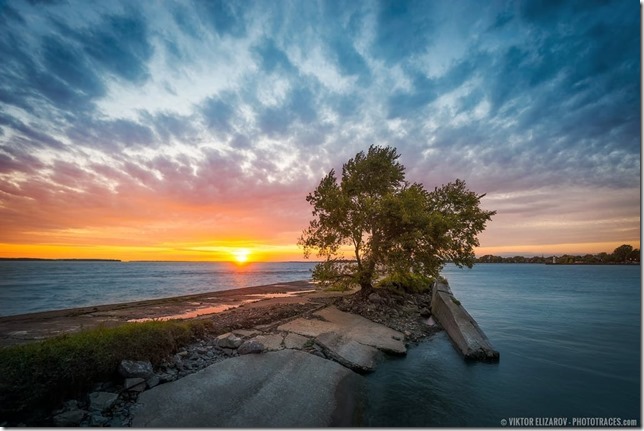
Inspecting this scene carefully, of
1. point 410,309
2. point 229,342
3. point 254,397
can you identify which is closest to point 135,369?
point 254,397

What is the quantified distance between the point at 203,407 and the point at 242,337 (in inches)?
202

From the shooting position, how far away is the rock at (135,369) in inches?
311

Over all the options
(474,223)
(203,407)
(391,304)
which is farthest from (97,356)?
(474,223)

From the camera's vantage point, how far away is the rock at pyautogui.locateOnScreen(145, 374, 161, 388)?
25.9 ft

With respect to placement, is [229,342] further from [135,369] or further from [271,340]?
[135,369]

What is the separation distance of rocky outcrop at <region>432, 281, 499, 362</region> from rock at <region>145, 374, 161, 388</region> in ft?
→ 41.6

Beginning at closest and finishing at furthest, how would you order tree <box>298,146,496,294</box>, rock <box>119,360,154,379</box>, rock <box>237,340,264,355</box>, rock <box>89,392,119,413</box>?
rock <box>89,392,119,413</box>, rock <box>119,360,154,379</box>, rock <box>237,340,264,355</box>, tree <box>298,146,496,294</box>

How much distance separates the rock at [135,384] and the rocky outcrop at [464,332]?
13.1 metres

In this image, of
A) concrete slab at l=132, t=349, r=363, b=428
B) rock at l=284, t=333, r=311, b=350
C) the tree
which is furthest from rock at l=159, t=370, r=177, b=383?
the tree

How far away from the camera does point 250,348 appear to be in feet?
35.0

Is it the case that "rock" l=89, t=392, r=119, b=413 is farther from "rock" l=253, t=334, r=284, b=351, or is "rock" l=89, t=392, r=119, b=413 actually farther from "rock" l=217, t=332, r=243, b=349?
"rock" l=253, t=334, r=284, b=351

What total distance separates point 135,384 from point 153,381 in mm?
436

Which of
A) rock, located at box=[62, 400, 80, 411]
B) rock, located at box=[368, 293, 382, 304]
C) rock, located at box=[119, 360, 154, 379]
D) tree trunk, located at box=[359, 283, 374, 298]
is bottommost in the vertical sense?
rock, located at box=[62, 400, 80, 411]

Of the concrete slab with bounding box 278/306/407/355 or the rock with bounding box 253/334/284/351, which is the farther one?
the concrete slab with bounding box 278/306/407/355
